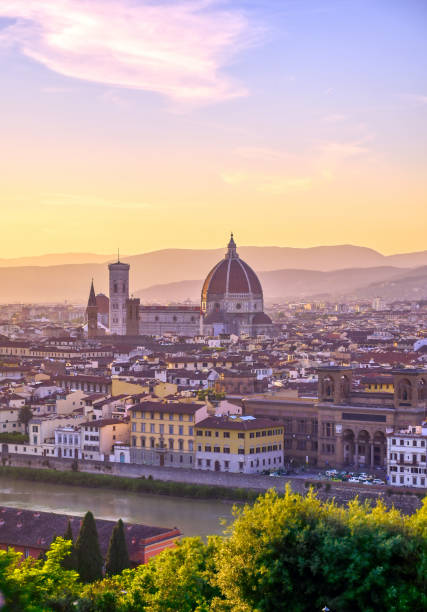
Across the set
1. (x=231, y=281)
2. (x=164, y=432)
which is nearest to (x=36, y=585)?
(x=164, y=432)

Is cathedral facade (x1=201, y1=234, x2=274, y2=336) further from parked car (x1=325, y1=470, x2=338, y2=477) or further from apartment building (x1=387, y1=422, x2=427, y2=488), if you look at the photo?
apartment building (x1=387, y1=422, x2=427, y2=488)

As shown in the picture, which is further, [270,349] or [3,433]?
[270,349]

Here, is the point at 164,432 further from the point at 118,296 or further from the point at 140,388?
the point at 118,296

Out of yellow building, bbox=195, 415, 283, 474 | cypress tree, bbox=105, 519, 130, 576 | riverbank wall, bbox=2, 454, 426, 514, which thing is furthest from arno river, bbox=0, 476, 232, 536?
cypress tree, bbox=105, 519, 130, 576

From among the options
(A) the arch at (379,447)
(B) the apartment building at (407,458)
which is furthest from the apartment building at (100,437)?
(B) the apartment building at (407,458)

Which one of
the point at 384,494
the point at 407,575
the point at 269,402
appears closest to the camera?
the point at 407,575

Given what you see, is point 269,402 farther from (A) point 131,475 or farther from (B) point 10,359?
(B) point 10,359

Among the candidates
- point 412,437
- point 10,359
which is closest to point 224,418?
point 412,437
